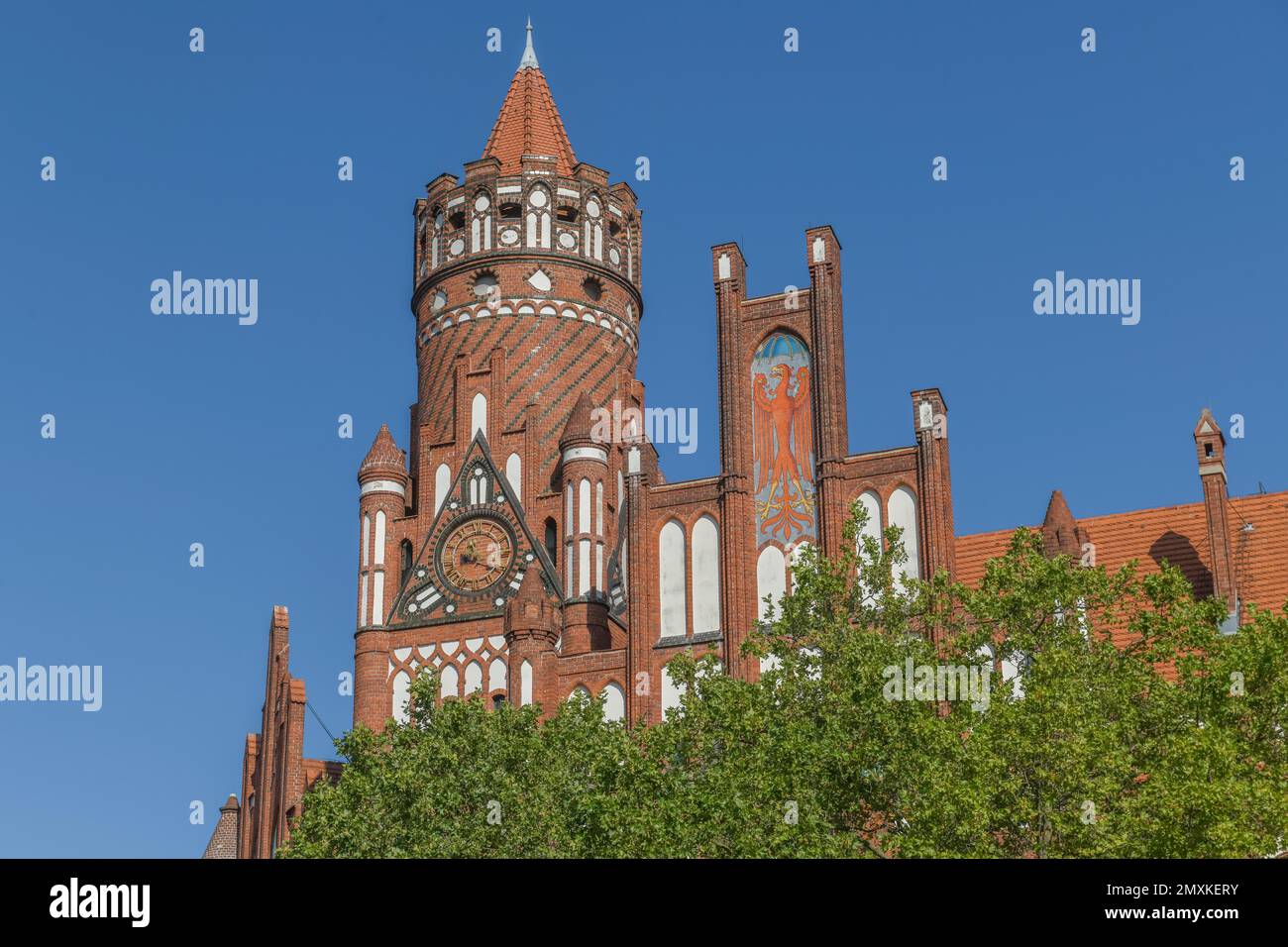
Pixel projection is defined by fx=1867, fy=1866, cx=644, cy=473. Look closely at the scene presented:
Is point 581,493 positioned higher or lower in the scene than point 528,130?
lower

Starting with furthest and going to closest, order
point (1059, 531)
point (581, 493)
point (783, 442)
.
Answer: point (581, 493), point (783, 442), point (1059, 531)

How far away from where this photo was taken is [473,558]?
4684 cm

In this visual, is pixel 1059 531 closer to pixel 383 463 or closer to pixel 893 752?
pixel 893 752

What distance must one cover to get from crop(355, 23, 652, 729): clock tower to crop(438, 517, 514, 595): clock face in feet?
0.14

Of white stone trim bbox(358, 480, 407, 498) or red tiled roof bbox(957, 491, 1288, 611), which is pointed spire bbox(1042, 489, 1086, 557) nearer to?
red tiled roof bbox(957, 491, 1288, 611)

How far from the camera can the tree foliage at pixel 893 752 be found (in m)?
27.9

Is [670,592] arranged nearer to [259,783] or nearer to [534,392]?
[534,392]

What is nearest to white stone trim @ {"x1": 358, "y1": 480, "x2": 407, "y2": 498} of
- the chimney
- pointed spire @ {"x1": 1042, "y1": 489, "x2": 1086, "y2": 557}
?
pointed spire @ {"x1": 1042, "y1": 489, "x2": 1086, "y2": 557}

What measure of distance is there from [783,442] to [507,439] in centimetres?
995

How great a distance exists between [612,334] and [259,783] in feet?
50.5

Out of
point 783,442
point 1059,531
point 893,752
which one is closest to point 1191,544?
point 1059,531

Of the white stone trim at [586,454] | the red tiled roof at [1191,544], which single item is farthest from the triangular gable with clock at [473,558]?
the red tiled roof at [1191,544]

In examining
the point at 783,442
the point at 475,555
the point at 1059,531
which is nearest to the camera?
the point at 1059,531

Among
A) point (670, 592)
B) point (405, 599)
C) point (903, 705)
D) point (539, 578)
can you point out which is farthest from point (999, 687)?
point (405, 599)
